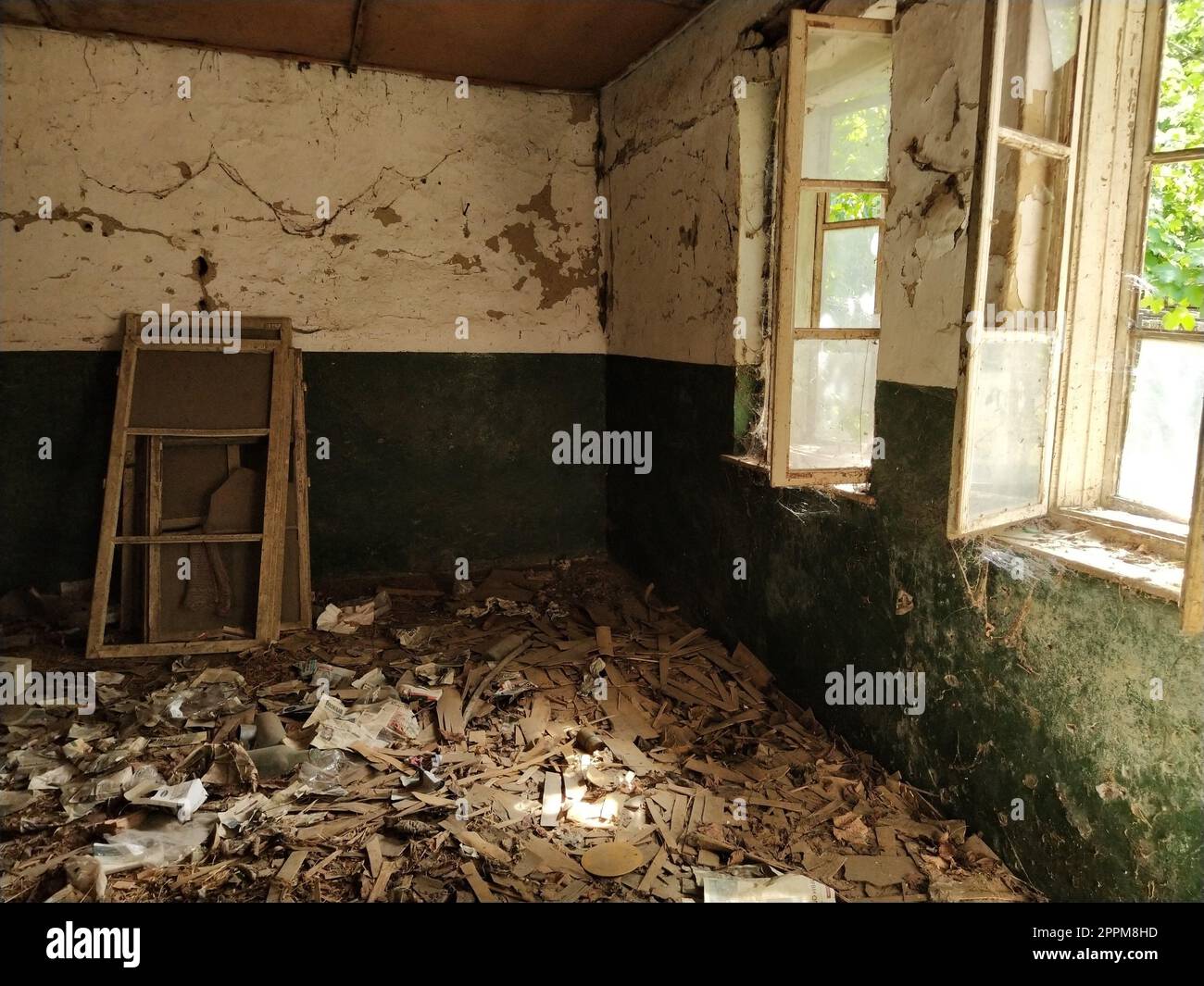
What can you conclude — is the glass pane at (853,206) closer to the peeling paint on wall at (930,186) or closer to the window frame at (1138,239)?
the peeling paint on wall at (930,186)

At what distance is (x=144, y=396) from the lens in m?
4.05

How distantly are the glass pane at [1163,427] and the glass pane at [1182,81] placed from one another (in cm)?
54

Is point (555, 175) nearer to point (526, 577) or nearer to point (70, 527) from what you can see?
point (526, 577)

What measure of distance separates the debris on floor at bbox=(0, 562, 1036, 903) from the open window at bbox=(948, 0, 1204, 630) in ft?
3.73

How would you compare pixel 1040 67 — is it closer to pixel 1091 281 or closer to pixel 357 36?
pixel 1091 281

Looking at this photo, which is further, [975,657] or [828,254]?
[828,254]

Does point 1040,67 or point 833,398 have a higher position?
point 1040,67

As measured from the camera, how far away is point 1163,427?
2197 mm

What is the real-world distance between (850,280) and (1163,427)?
2.20m

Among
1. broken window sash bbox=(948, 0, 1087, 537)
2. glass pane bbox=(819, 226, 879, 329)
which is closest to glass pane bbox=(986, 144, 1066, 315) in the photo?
broken window sash bbox=(948, 0, 1087, 537)

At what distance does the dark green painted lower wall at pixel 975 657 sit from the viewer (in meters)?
1.97

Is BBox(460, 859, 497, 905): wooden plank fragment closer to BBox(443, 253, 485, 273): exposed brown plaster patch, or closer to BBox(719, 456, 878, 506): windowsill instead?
BBox(719, 456, 878, 506): windowsill

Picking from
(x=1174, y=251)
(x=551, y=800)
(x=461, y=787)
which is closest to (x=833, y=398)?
(x=1174, y=251)
